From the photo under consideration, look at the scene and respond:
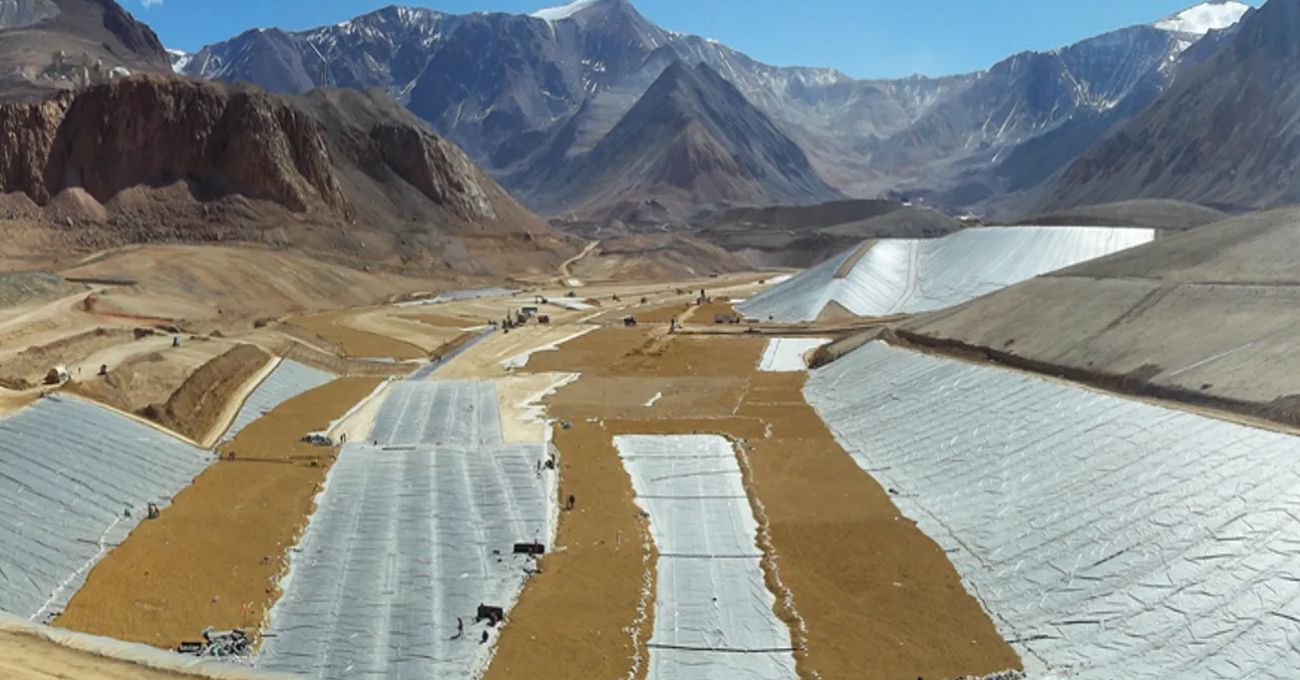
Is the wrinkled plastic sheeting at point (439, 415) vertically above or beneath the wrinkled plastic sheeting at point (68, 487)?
above

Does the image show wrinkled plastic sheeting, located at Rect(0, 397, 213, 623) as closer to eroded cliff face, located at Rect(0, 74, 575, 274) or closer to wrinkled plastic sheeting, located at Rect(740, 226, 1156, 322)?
wrinkled plastic sheeting, located at Rect(740, 226, 1156, 322)

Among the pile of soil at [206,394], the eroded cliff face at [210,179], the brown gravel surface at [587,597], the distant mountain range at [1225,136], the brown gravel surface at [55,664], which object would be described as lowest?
the brown gravel surface at [55,664]

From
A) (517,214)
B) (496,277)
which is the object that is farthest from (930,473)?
(517,214)

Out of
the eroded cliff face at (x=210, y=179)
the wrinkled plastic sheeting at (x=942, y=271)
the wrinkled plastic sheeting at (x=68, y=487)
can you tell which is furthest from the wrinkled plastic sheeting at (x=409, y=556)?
the eroded cliff face at (x=210, y=179)

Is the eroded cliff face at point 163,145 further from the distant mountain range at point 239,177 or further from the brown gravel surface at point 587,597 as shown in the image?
the brown gravel surface at point 587,597

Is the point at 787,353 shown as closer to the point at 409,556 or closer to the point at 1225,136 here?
the point at 409,556

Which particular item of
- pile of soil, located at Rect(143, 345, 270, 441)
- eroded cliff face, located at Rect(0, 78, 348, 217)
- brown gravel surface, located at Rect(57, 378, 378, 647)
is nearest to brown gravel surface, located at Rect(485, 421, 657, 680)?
brown gravel surface, located at Rect(57, 378, 378, 647)
